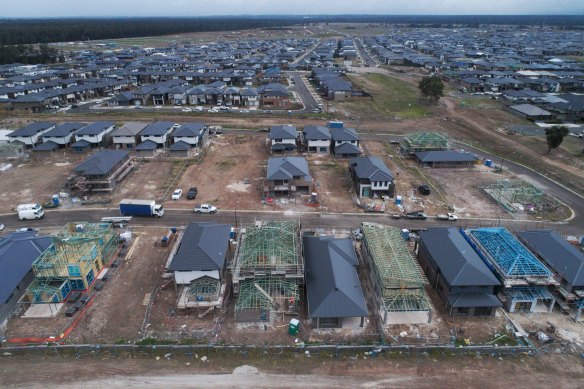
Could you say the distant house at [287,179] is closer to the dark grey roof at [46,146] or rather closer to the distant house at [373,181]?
the distant house at [373,181]

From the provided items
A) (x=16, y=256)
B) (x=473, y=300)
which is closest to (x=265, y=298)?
(x=473, y=300)

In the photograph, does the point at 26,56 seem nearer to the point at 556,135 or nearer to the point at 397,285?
the point at 397,285

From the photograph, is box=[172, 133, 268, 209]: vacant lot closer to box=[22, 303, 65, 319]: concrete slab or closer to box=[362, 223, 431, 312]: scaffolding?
box=[362, 223, 431, 312]: scaffolding


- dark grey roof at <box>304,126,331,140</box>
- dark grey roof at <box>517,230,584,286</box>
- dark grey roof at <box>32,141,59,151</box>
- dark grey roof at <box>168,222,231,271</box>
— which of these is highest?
dark grey roof at <box>304,126,331,140</box>

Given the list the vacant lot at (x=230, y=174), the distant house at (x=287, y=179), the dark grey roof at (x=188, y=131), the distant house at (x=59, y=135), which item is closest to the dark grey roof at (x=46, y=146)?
the distant house at (x=59, y=135)

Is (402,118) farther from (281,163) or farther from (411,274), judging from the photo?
(411,274)

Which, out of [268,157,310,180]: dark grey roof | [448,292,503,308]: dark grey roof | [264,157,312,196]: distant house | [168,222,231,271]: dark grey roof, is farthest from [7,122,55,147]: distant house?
[448,292,503,308]: dark grey roof

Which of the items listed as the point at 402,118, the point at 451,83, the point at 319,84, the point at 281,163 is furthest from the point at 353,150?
the point at 451,83
